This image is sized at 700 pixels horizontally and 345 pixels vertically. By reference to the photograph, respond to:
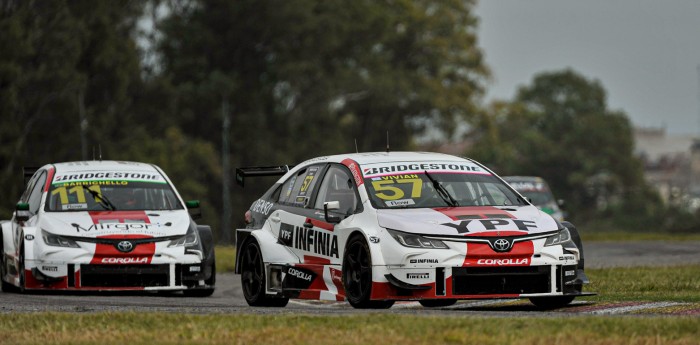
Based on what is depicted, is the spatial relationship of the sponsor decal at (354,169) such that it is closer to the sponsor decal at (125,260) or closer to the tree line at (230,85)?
the sponsor decal at (125,260)

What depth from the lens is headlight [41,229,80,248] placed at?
17.5 m

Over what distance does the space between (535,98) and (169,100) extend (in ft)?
223

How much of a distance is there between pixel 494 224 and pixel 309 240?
79.5 inches

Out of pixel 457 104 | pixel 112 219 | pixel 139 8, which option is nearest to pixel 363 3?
pixel 457 104

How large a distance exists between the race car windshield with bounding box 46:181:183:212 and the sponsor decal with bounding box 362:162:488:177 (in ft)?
15.8

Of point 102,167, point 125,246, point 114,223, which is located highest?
point 102,167

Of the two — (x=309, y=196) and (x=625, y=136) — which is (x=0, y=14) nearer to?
(x=309, y=196)

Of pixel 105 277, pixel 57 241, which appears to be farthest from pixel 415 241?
pixel 57 241

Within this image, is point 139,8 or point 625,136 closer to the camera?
point 139,8

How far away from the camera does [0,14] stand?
5031cm

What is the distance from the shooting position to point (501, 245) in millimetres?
13180

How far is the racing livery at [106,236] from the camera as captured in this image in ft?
57.2

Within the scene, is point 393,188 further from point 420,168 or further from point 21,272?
point 21,272

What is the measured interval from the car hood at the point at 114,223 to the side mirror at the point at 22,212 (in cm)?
62
